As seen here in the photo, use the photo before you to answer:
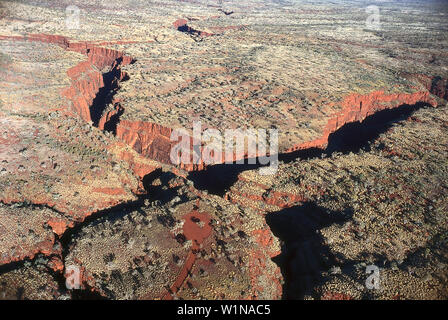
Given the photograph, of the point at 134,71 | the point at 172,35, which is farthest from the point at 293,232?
the point at 172,35

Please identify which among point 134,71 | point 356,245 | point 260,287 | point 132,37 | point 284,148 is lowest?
point 260,287

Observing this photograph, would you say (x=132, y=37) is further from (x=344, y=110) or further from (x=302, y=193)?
(x=302, y=193)

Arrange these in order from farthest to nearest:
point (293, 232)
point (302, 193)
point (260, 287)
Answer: point (302, 193)
point (293, 232)
point (260, 287)

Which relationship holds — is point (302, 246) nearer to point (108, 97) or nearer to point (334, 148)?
point (334, 148)

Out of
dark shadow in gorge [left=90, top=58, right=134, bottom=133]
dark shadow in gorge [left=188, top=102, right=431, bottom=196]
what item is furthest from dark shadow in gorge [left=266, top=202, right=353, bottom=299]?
dark shadow in gorge [left=90, top=58, right=134, bottom=133]

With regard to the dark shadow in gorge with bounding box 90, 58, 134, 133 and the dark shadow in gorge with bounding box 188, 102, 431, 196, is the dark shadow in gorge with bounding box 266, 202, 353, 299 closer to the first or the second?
the dark shadow in gorge with bounding box 188, 102, 431, 196
